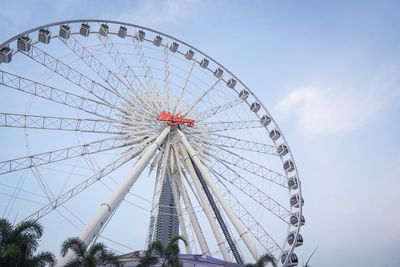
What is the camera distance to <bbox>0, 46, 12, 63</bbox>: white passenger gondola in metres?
25.2

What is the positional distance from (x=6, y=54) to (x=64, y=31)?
5859 mm

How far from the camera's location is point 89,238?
21641 millimetres

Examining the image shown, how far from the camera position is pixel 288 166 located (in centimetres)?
3678

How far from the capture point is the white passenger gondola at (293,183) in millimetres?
35456

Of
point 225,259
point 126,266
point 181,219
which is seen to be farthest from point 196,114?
point 126,266

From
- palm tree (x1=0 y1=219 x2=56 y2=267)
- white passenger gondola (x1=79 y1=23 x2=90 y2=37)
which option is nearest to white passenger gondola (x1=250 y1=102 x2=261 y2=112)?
white passenger gondola (x1=79 y1=23 x2=90 y2=37)

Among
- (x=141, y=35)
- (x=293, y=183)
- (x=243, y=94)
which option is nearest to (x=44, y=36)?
(x=141, y=35)

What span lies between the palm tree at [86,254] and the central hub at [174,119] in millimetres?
13336

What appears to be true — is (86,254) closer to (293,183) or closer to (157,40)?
(293,183)

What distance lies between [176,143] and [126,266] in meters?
11.4

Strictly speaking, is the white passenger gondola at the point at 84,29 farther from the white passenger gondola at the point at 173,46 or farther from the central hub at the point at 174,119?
the central hub at the point at 174,119

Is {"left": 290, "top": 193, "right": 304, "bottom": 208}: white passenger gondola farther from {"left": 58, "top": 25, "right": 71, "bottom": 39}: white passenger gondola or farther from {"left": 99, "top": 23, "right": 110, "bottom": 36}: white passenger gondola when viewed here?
{"left": 58, "top": 25, "right": 71, "bottom": 39}: white passenger gondola

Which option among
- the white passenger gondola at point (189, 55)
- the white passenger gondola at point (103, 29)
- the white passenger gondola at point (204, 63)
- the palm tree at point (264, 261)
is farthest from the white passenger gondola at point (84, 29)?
the palm tree at point (264, 261)

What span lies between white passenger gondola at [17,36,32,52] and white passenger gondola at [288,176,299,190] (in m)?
23.9
